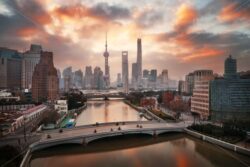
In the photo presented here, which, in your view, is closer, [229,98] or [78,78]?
[229,98]

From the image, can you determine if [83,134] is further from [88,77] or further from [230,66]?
[88,77]

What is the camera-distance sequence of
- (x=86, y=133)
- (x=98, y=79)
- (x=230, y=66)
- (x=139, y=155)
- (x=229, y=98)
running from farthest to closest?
(x=98, y=79) → (x=230, y=66) → (x=229, y=98) → (x=86, y=133) → (x=139, y=155)

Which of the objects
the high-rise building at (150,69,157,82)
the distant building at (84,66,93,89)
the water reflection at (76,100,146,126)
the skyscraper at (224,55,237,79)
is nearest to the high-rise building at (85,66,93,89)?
the distant building at (84,66,93,89)

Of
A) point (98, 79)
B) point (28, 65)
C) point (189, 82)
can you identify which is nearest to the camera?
point (189, 82)

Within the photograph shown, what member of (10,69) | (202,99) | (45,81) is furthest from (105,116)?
(10,69)

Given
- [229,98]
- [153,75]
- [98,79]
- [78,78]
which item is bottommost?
[229,98]

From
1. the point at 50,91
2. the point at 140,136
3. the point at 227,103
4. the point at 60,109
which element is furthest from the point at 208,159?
the point at 50,91

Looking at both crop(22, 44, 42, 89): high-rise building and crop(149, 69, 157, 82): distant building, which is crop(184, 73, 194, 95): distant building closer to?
crop(22, 44, 42, 89): high-rise building
